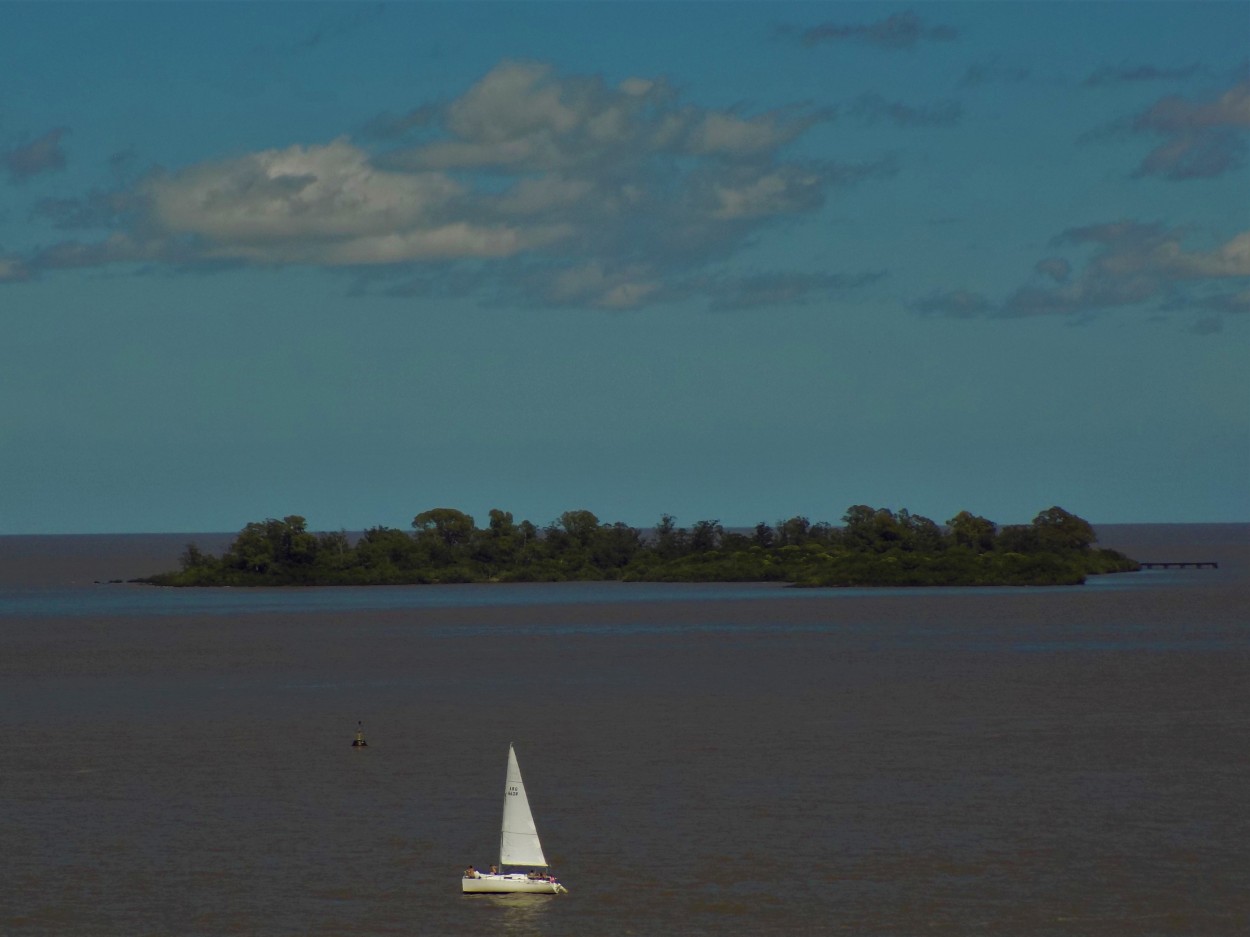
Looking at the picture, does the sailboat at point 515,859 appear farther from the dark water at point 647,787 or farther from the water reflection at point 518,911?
the dark water at point 647,787

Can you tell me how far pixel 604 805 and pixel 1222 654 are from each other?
57455mm

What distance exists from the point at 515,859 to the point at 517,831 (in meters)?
0.54

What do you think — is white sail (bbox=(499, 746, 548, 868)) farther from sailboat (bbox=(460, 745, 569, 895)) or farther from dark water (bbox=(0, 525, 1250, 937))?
dark water (bbox=(0, 525, 1250, 937))

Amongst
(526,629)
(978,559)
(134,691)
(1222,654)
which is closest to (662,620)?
(526,629)

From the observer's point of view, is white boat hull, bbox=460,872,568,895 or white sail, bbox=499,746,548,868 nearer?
white boat hull, bbox=460,872,568,895

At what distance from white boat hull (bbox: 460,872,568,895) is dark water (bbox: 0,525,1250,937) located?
13.7 inches

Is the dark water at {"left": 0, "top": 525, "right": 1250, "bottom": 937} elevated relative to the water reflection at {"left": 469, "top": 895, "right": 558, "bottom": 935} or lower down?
elevated

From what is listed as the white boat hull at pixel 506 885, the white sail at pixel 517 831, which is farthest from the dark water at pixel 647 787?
the white sail at pixel 517 831

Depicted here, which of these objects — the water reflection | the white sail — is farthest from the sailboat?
the water reflection

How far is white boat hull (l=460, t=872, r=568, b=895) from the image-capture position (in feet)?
116

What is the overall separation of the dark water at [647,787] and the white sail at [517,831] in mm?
944

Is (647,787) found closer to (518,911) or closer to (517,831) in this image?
(517,831)

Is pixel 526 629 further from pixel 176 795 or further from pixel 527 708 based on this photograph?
pixel 176 795

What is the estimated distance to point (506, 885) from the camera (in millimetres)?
35375
